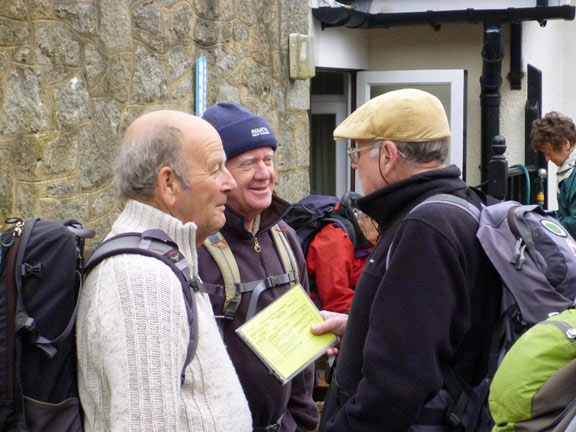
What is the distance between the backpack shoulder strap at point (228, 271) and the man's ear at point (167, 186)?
81 centimetres

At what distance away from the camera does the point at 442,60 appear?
8578 mm

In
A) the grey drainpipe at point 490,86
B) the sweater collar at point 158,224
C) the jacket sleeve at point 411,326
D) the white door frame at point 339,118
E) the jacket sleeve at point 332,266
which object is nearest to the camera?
the sweater collar at point 158,224

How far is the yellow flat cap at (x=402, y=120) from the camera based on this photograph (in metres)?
2.42

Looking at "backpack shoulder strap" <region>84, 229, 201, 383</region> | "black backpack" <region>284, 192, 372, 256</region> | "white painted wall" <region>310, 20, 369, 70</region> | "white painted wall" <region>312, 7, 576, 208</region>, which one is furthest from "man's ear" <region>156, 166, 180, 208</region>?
"white painted wall" <region>312, 7, 576, 208</region>

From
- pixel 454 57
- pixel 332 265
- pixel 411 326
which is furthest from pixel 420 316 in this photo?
pixel 454 57

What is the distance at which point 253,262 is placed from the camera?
288 centimetres

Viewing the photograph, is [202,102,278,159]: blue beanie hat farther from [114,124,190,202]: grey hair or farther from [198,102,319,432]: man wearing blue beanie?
[114,124,190,202]: grey hair

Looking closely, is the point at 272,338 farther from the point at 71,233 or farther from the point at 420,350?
the point at 71,233

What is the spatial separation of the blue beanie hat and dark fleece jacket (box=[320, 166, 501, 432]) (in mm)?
856

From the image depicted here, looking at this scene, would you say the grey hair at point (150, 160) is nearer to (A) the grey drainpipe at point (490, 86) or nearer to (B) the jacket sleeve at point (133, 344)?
(B) the jacket sleeve at point (133, 344)

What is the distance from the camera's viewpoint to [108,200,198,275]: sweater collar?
1.93 metres

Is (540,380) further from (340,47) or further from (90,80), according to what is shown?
(340,47)

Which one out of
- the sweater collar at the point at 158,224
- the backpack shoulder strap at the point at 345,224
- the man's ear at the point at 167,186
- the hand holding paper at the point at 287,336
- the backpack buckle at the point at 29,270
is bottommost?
the hand holding paper at the point at 287,336

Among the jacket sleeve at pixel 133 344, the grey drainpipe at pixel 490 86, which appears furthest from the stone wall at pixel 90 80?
the grey drainpipe at pixel 490 86
